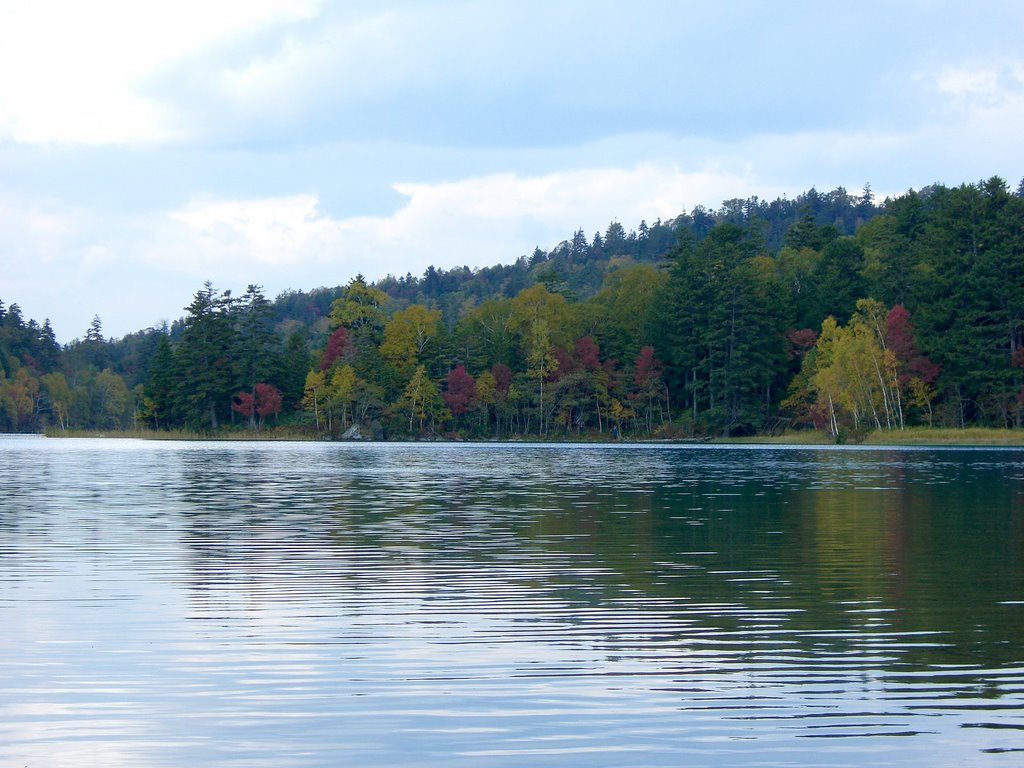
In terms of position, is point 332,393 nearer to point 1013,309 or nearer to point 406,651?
point 1013,309

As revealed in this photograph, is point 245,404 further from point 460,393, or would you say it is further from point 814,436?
point 814,436

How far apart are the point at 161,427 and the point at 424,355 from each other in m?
34.1

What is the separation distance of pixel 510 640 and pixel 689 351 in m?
116

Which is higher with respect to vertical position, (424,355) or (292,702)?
(424,355)

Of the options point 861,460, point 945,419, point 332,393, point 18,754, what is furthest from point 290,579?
point 332,393

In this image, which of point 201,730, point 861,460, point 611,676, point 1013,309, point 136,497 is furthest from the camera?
point 1013,309

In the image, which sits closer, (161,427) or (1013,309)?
(1013,309)

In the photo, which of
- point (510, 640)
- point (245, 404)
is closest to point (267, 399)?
point (245, 404)

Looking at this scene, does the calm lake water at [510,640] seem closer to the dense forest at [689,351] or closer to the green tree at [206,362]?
the dense forest at [689,351]

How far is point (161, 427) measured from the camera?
5620 inches

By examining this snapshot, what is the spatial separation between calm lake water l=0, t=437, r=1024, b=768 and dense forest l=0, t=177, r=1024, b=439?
7868cm

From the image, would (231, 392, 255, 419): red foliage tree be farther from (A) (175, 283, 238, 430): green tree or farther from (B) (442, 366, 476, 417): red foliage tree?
(B) (442, 366, 476, 417): red foliage tree

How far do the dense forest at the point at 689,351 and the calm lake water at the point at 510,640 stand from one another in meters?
78.7

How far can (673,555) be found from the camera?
21.1m
